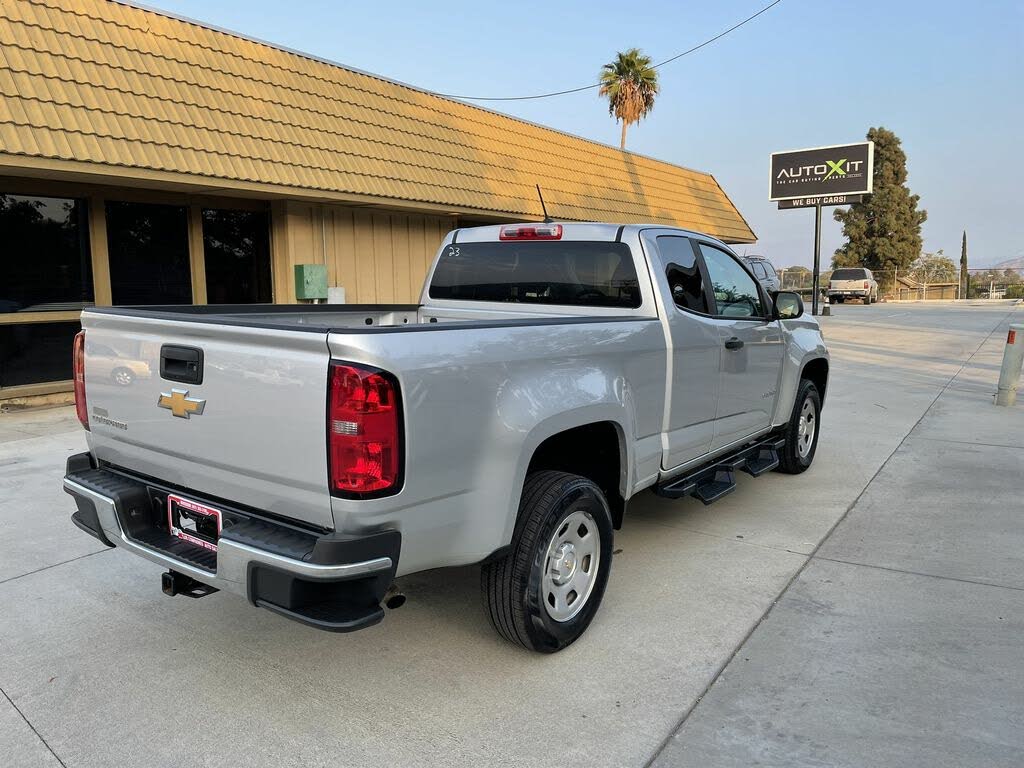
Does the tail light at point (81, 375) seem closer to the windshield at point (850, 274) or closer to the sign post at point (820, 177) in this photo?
the sign post at point (820, 177)

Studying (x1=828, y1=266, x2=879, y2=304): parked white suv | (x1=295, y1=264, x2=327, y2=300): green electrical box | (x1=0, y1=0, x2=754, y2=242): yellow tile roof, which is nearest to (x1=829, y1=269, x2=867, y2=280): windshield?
(x1=828, y1=266, x2=879, y2=304): parked white suv

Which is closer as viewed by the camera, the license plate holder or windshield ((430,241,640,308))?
the license plate holder

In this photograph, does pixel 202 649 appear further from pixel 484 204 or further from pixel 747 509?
pixel 484 204

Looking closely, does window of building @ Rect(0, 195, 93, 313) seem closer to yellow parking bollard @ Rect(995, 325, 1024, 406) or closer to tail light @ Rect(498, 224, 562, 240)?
tail light @ Rect(498, 224, 562, 240)

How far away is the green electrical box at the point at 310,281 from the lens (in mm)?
10750

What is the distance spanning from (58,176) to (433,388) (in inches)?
283

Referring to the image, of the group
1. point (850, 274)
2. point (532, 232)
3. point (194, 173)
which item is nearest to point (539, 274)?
point (532, 232)

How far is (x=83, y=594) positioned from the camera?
3.94 m

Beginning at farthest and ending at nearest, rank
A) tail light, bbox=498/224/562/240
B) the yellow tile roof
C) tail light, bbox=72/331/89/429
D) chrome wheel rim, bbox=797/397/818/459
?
the yellow tile roof
chrome wheel rim, bbox=797/397/818/459
tail light, bbox=498/224/562/240
tail light, bbox=72/331/89/429

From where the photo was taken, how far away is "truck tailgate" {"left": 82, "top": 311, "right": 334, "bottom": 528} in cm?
251

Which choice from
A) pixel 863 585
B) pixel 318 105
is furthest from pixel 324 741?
pixel 318 105

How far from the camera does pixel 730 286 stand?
16.3 feet

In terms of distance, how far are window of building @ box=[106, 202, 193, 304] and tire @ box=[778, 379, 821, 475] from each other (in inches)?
311

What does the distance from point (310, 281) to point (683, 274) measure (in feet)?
24.6
